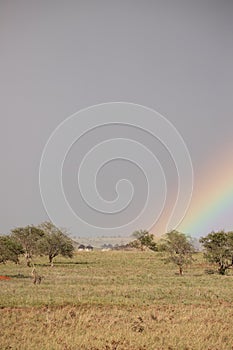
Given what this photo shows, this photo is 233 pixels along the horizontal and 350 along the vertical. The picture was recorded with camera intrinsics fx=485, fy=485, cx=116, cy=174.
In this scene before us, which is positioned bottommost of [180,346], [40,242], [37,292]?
[180,346]

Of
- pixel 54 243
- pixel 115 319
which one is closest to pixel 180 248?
pixel 54 243

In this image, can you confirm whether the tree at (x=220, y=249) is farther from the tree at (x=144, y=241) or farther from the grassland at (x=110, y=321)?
the tree at (x=144, y=241)

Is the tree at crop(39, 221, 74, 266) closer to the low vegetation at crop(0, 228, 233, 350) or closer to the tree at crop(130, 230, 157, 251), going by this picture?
the low vegetation at crop(0, 228, 233, 350)

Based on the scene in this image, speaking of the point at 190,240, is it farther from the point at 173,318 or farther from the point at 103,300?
the point at 173,318

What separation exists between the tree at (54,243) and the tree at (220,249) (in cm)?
2068

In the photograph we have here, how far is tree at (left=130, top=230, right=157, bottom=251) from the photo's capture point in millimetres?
131000

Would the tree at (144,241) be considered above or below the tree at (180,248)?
above

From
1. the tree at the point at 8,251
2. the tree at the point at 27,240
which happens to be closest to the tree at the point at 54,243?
the tree at the point at 27,240

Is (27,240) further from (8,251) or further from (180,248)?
(180,248)

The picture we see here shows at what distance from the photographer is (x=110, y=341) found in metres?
14.4

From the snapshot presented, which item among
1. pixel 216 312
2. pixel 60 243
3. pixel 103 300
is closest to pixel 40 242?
pixel 60 243

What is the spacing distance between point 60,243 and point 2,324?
176 ft

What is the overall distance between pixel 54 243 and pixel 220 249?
23801mm

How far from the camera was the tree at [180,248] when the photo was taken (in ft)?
186
